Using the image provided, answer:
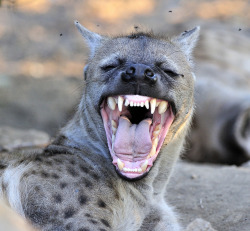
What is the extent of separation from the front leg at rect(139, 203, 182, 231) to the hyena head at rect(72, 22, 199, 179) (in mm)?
420

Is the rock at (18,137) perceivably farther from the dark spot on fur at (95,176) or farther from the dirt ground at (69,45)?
the dark spot on fur at (95,176)

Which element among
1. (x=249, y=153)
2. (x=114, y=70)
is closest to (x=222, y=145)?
(x=249, y=153)

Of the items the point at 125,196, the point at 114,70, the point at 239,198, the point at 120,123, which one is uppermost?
the point at 114,70

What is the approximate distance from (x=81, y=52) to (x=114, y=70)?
7590 millimetres

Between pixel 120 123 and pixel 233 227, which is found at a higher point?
pixel 120 123

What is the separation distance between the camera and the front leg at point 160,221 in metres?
3.88

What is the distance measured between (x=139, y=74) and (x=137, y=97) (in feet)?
0.50

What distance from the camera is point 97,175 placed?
3684 mm

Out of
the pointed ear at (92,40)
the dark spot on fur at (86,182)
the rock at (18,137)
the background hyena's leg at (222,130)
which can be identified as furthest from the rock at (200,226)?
the background hyena's leg at (222,130)

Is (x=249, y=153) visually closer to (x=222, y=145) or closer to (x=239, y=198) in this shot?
(x=222, y=145)

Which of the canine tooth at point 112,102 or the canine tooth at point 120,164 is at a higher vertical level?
the canine tooth at point 112,102

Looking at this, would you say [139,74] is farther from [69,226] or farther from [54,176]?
[69,226]

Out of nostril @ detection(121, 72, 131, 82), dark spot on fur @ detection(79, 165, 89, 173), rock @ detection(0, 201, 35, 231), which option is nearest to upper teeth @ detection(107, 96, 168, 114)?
nostril @ detection(121, 72, 131, 82)

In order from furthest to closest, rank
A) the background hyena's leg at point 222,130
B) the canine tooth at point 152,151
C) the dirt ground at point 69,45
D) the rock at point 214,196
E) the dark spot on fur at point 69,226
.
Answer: the dirt ground at point 69,45 → the background hyena's leg at point 222,130 → the rock at point 214,196 → the canine tooth at point 152,151 → the dark spot on fur at point 69,226
